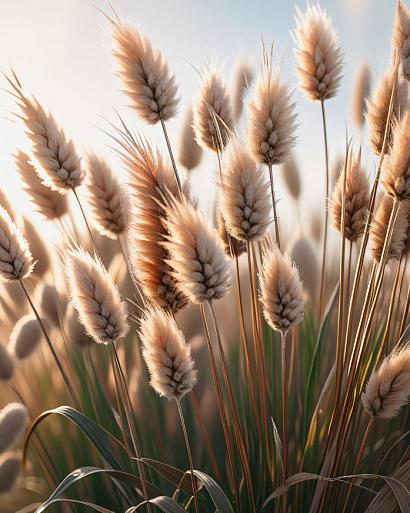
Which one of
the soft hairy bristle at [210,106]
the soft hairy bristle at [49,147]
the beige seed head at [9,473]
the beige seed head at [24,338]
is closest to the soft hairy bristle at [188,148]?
the soft hairy bristle at [210,106]

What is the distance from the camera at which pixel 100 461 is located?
1197 mm

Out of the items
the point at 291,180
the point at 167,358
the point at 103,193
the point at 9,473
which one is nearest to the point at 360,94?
the point at 291,180

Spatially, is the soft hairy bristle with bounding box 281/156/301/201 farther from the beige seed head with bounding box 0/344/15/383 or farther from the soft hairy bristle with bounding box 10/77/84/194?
the beige seed head with bounding box 0/344/15/383

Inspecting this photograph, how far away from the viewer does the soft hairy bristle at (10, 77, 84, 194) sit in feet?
3.10

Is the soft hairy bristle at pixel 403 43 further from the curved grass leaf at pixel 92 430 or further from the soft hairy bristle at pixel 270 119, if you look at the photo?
the curved grass leaf at pixel 92 430

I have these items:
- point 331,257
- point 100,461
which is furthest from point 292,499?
point 331,257

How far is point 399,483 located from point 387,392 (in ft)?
0.43

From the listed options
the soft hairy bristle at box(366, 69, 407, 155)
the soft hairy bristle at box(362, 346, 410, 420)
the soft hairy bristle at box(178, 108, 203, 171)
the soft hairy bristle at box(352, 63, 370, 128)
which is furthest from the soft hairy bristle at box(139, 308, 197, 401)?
the soft hairy bristle at box(352, 63, 370, 128)

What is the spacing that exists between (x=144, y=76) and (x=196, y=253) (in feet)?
1.19

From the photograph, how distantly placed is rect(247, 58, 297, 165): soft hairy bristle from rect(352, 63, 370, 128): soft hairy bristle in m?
0.52

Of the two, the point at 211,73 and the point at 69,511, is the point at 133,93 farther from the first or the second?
the point at 69,511

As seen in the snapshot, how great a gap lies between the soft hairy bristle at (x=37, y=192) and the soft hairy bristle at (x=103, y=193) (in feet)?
0.48

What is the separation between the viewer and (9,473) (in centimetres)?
96

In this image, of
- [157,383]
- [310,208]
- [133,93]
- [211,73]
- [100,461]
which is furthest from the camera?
[310,208]
